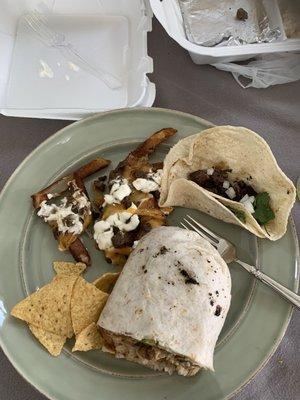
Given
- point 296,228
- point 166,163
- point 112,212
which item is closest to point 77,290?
point 112,212

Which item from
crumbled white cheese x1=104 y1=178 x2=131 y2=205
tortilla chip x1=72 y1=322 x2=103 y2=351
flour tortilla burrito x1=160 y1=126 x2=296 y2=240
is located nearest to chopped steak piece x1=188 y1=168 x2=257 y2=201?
flour tortilla burrito x1=160 y1=126 x2=296 y2=240

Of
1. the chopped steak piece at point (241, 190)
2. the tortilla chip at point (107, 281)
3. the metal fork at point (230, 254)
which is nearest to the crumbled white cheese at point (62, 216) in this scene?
the tortilla chip at point (107, 281)

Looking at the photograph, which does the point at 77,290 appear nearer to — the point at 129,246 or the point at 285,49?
the point at 129,246

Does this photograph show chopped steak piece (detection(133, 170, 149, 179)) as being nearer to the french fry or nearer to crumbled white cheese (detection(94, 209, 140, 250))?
crumbled white cheese (detection(94, 209, 140, 250))

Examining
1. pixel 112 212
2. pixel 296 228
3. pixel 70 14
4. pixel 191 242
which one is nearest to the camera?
pixel 191 242

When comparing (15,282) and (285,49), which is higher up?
(285,49)

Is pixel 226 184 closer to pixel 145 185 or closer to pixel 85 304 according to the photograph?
pixel 145 185
